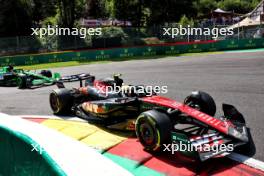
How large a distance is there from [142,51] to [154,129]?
68.1 ft

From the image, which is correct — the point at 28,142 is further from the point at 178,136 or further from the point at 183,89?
the point at 183,89

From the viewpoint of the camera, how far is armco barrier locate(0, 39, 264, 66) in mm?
24688

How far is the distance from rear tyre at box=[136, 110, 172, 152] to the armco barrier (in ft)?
64.9

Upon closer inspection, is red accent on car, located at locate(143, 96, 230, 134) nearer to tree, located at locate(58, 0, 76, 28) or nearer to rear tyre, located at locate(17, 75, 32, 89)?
rear tyre, located at locate(17, 75, 32, 89)

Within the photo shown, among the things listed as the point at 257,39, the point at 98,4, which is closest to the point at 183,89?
the point at 257,39

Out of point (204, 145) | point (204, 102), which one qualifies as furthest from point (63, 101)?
point (204, 145)

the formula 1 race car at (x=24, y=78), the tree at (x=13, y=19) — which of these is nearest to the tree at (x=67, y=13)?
the tree at (x=13, y=19)

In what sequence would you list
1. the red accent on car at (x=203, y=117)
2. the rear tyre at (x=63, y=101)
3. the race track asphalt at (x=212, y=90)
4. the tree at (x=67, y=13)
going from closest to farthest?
the red accent on car at (x=203, y=117), the race track asphalt at (x=212, y=90), the rear tyre at (x=63, y=101), the tree at (x=67, y=13)

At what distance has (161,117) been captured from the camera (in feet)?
16.1

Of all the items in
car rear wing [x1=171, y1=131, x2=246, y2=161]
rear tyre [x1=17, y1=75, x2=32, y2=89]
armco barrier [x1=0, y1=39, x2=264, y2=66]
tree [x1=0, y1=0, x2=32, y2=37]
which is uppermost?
tree [x1=0, y1=0, x2=32, y2=37]

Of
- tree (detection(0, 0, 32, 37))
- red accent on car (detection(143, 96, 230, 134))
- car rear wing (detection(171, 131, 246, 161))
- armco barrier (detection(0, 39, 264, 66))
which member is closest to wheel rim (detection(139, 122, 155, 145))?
car rear wing (detection(171, 131, 246, 161))

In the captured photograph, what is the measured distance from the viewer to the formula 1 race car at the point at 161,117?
477 centimetres

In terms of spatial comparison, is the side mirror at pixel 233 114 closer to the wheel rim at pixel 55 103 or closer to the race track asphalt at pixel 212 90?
the race track asphalt at pixel 212 90

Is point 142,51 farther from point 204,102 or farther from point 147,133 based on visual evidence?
point 147,133
